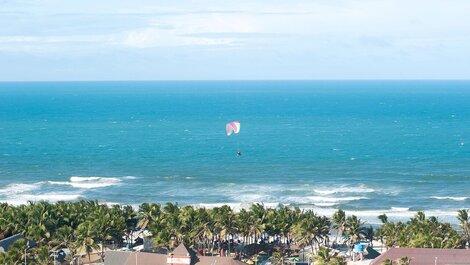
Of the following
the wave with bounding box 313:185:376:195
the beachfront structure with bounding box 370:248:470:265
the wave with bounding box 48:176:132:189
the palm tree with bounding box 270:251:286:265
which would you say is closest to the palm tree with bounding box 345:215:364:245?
the palm tree with bounding box 270:251:286:265

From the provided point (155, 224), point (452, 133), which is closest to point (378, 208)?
point (155, 224)

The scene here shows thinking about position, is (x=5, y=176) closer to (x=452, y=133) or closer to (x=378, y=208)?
(x=378, y=208)

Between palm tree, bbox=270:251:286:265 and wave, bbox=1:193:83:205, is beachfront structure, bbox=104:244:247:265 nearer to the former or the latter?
palm tree, bbox=270:251:286:265

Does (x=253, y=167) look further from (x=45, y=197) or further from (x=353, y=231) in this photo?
(x=353, y=231)

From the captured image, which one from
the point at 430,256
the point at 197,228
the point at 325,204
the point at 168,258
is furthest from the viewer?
the point at 325,204

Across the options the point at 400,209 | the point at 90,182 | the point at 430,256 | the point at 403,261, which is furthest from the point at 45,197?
the point at 430,256
